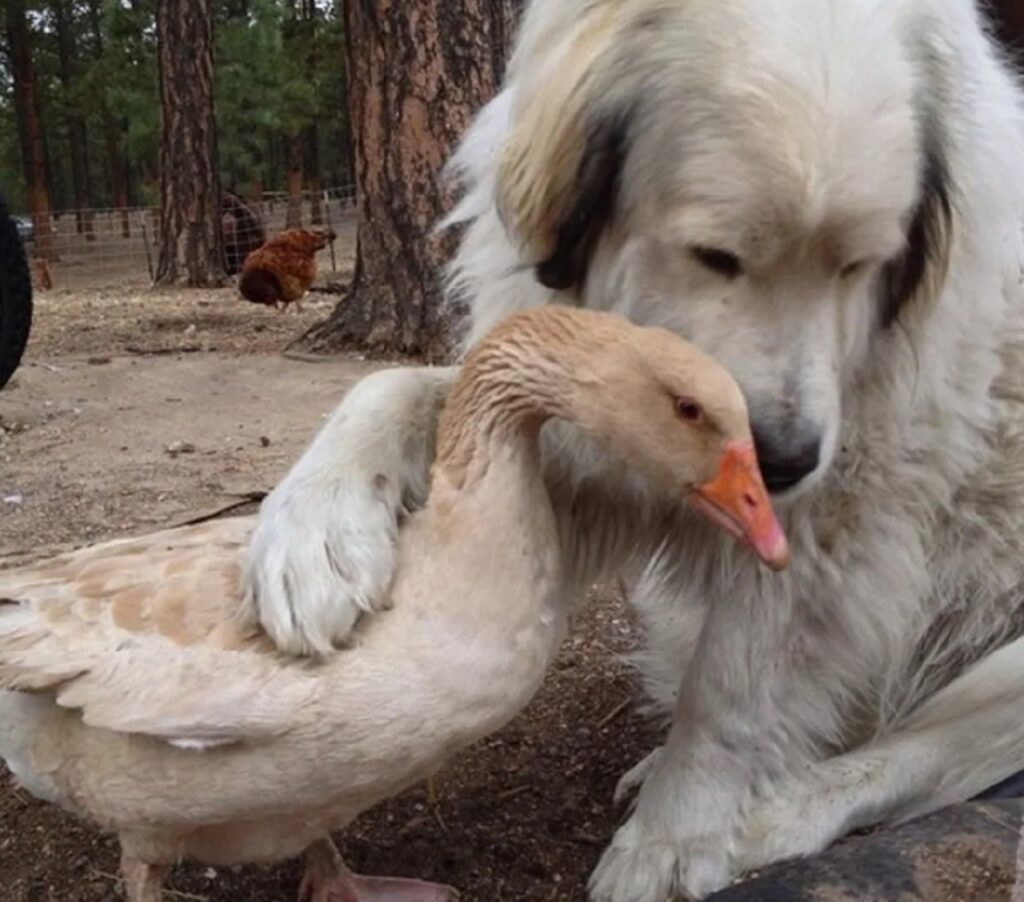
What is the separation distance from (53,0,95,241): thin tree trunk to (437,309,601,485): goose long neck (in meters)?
18.9

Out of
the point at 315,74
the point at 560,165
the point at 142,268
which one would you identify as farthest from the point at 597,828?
the point at 315,74

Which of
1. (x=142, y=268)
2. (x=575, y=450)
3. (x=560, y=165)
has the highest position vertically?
(x=560, y=165)

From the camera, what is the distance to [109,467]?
4520mm

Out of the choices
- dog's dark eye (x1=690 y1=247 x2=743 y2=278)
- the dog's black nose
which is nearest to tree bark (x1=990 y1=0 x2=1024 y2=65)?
dog's dark eye (x1=690 y1=247 x2=743 y2=278)

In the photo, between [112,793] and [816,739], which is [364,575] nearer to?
[112,793]

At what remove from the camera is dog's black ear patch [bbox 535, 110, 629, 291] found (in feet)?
6.67

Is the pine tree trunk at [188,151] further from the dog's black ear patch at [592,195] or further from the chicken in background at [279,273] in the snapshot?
the dog's black ear patch at [592,195]

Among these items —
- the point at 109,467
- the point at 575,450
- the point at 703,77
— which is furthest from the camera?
the point at 109,467

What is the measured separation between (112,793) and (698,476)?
87 cm

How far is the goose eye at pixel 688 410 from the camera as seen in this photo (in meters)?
1.68

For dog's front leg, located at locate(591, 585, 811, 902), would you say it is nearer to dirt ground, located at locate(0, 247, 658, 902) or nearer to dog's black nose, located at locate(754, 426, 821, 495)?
dirt ground, located at locate(0, 247, 658, 902)

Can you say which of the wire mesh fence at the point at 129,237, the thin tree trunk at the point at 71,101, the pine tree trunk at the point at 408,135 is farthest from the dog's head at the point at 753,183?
the thin tree trunk at the point at 71,101

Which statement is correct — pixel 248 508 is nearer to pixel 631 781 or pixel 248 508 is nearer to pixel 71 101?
pixel 631 781

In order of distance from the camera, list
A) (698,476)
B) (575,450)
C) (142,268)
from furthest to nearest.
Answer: (142,268) → (575,450) → (698,476)
